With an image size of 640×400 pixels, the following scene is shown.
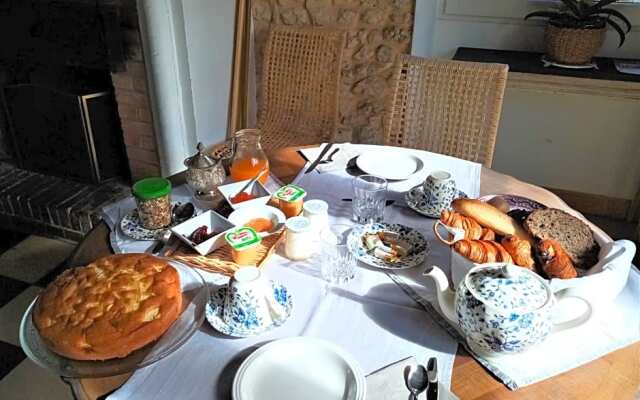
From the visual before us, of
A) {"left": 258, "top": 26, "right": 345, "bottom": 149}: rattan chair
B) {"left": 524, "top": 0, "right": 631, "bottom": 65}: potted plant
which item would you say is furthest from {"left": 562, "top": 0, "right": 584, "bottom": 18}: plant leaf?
{"left": 258, "top": 26, "right": 345, "bottom": 149}: rattan chair

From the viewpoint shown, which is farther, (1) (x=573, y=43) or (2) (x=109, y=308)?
(1) (x=573, y=43)

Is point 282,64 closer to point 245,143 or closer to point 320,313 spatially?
point 245,143

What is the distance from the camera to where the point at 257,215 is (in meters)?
1.14

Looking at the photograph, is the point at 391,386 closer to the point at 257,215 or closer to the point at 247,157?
the point at 257,215

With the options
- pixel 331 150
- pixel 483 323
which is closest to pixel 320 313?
pixel 483 323

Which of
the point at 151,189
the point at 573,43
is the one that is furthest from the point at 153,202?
the point at 573,43

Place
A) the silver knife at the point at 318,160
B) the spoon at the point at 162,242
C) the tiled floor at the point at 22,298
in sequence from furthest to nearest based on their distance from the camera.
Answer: the tiled floor at the point at 22,298 → the silver knife at the point at 318,160 → the spoon at the point at 162,242

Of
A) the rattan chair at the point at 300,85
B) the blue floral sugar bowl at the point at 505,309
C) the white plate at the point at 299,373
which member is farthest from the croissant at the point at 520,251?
the rattan chair at the point at 300,85

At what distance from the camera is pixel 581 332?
88 cm

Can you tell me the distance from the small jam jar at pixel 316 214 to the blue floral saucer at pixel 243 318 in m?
0.20

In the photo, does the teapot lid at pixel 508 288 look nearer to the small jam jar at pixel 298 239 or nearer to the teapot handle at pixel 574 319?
the teapot handle at pixel 574 319

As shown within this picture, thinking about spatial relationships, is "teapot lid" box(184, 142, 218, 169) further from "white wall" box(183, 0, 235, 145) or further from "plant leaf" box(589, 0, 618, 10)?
"plant leaf" box(589, 0, 618, 10)

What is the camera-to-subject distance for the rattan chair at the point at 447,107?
1.65m

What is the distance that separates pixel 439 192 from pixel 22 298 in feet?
5.32
